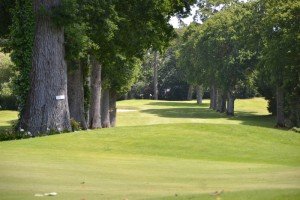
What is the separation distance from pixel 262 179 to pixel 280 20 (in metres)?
35.8

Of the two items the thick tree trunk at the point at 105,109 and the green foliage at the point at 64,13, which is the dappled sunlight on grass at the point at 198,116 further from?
the green foliage at the point at 64,13

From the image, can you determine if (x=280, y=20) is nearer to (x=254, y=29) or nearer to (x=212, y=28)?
(x=254, y=29)

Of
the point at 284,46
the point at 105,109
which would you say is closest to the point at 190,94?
the point at 284,46

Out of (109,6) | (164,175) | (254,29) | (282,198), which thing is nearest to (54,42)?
(109,6)

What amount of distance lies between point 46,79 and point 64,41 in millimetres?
2184

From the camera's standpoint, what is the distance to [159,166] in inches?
488

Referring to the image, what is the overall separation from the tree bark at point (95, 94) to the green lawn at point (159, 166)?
35.3 ft

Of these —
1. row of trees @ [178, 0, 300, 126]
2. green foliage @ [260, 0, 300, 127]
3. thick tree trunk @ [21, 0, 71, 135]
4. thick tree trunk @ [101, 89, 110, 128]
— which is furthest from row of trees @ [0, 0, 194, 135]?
green foliage @ [260, 0, 300, 127]

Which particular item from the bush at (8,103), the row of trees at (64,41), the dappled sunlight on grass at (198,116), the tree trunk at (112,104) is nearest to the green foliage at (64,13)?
the row of trees at (64,41)

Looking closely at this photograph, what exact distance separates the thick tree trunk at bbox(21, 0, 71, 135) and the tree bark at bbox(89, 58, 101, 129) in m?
9.24

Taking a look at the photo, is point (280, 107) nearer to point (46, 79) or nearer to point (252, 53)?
point (252, 53)

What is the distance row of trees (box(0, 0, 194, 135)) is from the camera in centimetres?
2355

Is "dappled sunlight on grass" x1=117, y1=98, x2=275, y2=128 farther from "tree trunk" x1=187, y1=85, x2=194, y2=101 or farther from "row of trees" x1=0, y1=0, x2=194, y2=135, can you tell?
"row of trees" x1=0, y1=0, x2=194, y2=135

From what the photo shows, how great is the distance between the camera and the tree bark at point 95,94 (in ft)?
110
